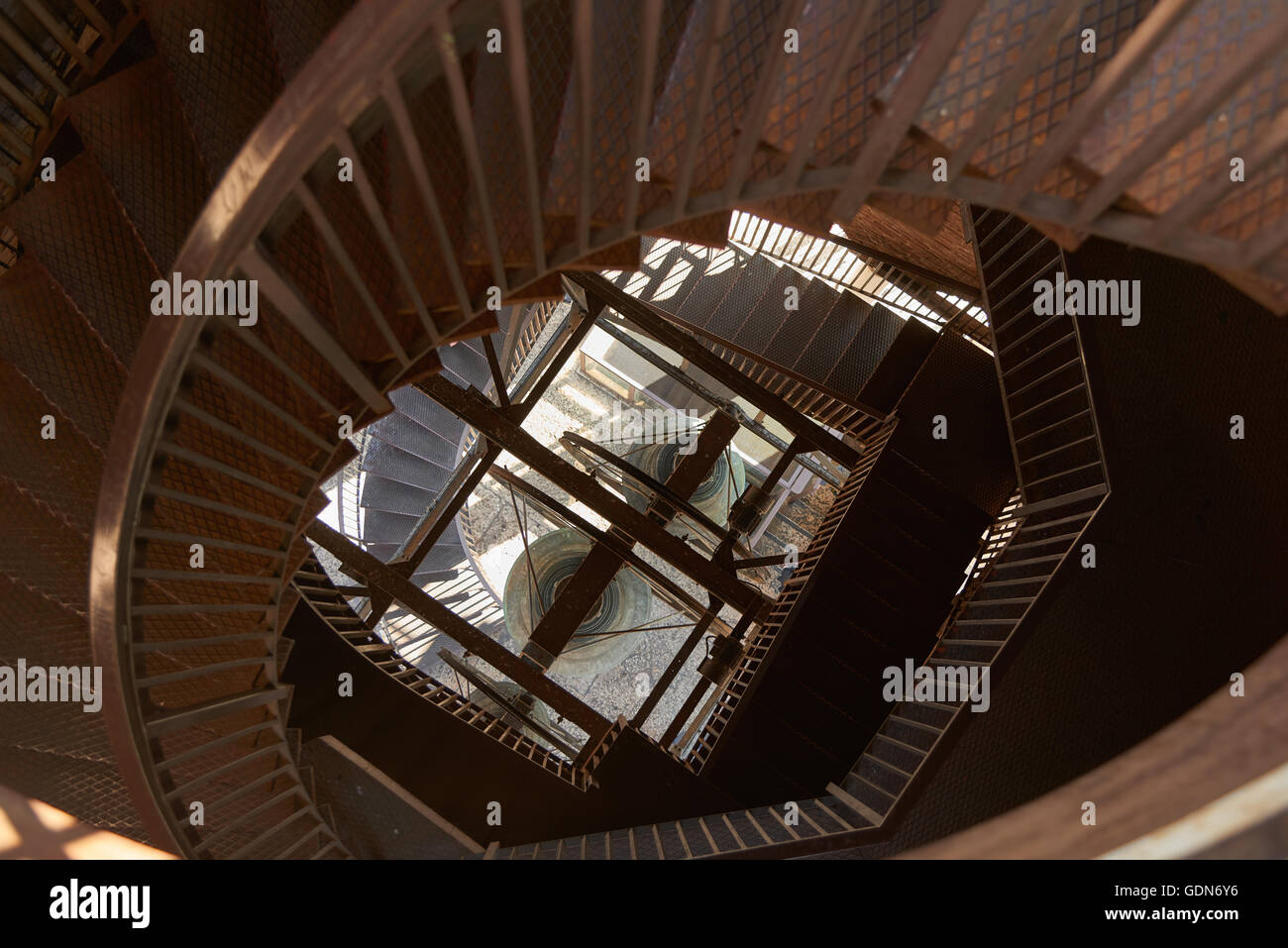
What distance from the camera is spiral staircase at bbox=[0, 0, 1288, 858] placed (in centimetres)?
211

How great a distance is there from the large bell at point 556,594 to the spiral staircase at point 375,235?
14.4ft

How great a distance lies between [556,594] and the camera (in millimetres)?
9273

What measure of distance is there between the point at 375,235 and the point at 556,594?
258 inches

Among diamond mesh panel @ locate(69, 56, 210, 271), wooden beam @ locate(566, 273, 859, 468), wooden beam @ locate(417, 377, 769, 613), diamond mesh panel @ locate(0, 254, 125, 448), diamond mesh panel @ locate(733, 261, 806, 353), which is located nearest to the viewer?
diamond mesh panel @ locate(69, 56, 210, 271)

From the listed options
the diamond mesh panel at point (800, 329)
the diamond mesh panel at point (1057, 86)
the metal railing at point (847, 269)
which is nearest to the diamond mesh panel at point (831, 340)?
the diamond mesh panel at point (800, 329)

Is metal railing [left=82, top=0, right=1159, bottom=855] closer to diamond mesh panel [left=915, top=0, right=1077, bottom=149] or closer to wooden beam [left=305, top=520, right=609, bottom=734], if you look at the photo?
diamond mesh panel [left=915, top=0, right=1077, bottom=149]

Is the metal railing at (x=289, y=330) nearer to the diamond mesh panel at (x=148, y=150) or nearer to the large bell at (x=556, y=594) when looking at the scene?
the diamond mesh panel at (x=148, y=150)

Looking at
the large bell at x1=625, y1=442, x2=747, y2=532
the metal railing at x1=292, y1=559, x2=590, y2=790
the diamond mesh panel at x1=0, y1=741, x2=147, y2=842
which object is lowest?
the diamond mesh panel at x1=0, y1=741, x2=147, y2=842

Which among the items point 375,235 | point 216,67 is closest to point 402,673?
point 375,235

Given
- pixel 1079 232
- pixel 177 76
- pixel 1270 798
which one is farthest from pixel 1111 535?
pixel 177 76

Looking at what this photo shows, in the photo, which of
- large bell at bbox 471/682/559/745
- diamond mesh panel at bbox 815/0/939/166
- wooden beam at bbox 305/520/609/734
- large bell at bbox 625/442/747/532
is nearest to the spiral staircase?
diamond mesh panel at bbox 815/0/939/166

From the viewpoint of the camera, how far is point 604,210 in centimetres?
293

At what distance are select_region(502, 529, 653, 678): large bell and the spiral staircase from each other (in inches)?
173

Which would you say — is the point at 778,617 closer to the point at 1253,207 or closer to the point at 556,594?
the point at 556,594
